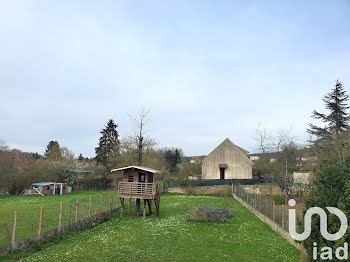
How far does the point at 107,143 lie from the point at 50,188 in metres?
19.4

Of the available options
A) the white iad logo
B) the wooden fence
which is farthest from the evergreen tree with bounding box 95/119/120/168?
the white iad logo

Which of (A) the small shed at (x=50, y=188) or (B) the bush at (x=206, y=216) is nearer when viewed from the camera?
(B) the bush at (x=206, y=216)

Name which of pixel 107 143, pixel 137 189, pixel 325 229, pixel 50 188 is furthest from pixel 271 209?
pixel 107 143

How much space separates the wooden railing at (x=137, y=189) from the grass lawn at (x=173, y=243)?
3007mm

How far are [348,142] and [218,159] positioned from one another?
25.3m

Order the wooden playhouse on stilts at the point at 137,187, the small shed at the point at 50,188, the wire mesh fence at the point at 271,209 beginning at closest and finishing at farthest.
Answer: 1. the wire mesh fence at the point at 271,209
2. the wooden playhouse on stilts at the point at 137,187
3. the small shed at the point at 50,188

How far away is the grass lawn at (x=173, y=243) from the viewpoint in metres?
11.5

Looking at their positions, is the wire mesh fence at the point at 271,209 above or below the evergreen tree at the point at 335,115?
below

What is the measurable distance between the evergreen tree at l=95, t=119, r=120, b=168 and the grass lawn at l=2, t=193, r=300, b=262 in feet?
125

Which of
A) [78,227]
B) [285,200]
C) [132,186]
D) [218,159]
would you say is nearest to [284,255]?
[78,227]

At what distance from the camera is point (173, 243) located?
45.3 ft

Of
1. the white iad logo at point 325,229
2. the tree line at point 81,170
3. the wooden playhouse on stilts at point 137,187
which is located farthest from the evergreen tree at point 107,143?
the white iad logo at point 325,229

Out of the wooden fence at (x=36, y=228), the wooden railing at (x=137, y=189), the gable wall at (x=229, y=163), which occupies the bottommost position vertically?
the wooden fence at (x=36, y=228)

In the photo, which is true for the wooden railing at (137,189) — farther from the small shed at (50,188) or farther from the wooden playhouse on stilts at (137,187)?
the small shed at (50,188)
